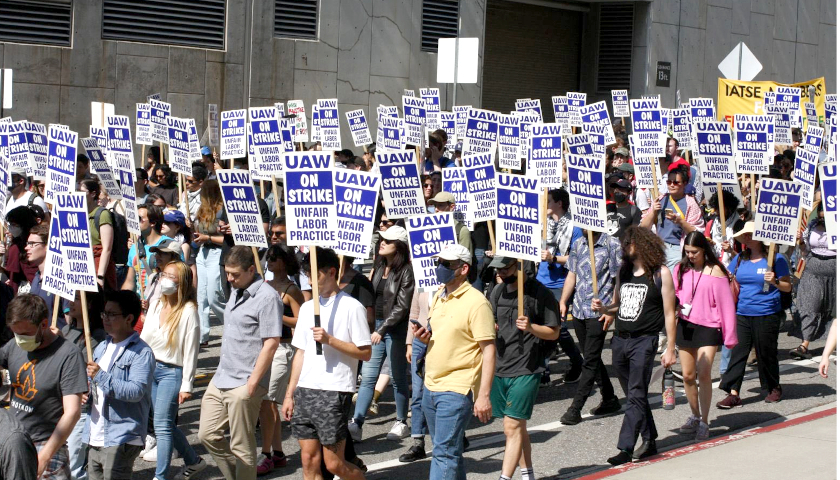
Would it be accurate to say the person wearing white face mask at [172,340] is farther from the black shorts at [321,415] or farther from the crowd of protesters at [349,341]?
the black shorts at [321,415]

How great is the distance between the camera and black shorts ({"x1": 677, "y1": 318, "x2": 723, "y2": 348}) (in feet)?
31.5

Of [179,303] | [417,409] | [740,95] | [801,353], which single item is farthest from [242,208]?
[740,95]

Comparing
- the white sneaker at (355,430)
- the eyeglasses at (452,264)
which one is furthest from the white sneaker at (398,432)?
the eyeglasses at (452,264)

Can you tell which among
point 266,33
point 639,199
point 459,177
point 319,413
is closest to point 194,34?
point 266,33

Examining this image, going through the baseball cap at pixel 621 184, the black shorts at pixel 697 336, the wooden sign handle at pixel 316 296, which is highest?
the baseball cap at pixel 621 184

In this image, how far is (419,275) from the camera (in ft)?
28.6

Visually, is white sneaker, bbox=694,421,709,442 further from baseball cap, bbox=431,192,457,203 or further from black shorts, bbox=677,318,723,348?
baseball cap, bbox=431,192,457,203

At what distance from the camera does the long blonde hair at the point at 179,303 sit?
7816 mm

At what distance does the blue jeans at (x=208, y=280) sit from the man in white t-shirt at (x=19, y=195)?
78.6 inches

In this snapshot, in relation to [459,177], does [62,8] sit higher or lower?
higher

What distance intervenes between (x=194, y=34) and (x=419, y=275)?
50.3 ft

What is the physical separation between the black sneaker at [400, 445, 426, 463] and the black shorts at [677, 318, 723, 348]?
240 cm

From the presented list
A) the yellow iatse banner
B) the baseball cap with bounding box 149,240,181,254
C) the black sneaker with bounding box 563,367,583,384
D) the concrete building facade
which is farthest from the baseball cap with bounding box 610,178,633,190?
the yellow iatse banner

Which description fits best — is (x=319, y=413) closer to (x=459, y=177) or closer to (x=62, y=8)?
(x=459, y=177)
